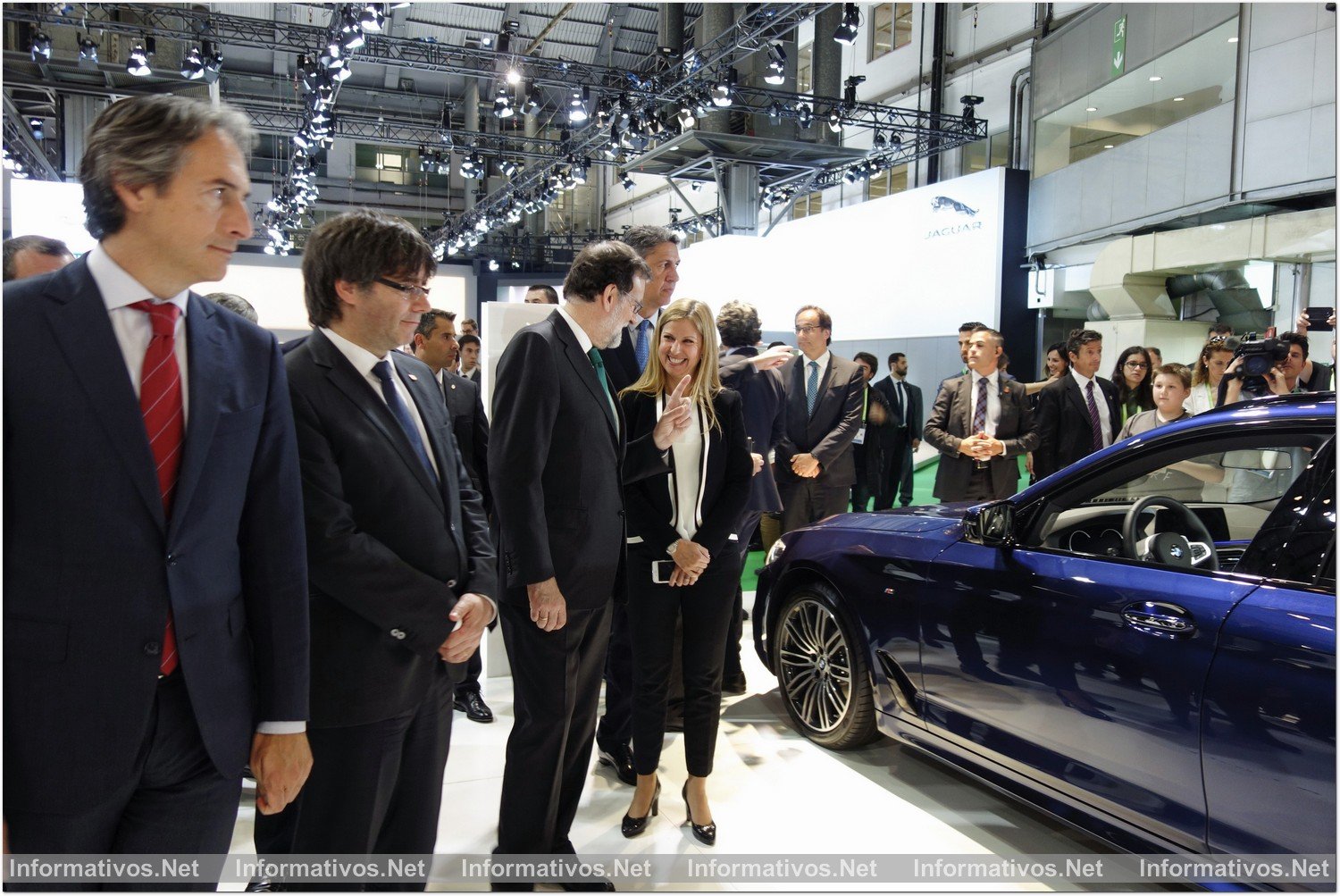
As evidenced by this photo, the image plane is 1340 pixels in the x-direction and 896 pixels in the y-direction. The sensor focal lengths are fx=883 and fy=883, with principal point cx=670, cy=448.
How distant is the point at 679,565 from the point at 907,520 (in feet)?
3.62

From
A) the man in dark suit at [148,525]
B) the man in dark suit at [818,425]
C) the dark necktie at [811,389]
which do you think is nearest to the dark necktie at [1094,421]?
the man in dark suit at [818,425]

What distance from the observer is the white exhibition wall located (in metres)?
12.1

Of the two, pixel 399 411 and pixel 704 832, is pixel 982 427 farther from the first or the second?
pixel 399 411

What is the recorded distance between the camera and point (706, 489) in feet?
9.16

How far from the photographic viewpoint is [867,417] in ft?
26.7

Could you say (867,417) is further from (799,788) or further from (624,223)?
(624,223)

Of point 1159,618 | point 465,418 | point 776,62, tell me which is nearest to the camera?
point 1159,618

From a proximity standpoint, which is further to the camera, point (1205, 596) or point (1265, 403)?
point (1265, 403)

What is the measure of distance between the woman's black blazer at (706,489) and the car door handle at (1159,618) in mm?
1102

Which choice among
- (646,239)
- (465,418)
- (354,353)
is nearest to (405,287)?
(354,353)

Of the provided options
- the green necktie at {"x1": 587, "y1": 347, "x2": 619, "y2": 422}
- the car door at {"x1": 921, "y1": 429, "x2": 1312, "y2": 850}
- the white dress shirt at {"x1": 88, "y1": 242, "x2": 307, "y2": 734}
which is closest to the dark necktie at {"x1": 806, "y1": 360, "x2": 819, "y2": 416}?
the car door at {"x1": 921, "y1": 429, "x2": 1312, "y2": 850}

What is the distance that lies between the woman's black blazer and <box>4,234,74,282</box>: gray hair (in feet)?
6.18

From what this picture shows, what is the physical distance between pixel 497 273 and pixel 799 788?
2119 centimetres

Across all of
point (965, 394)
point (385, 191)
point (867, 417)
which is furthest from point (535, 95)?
point (965, 394)
